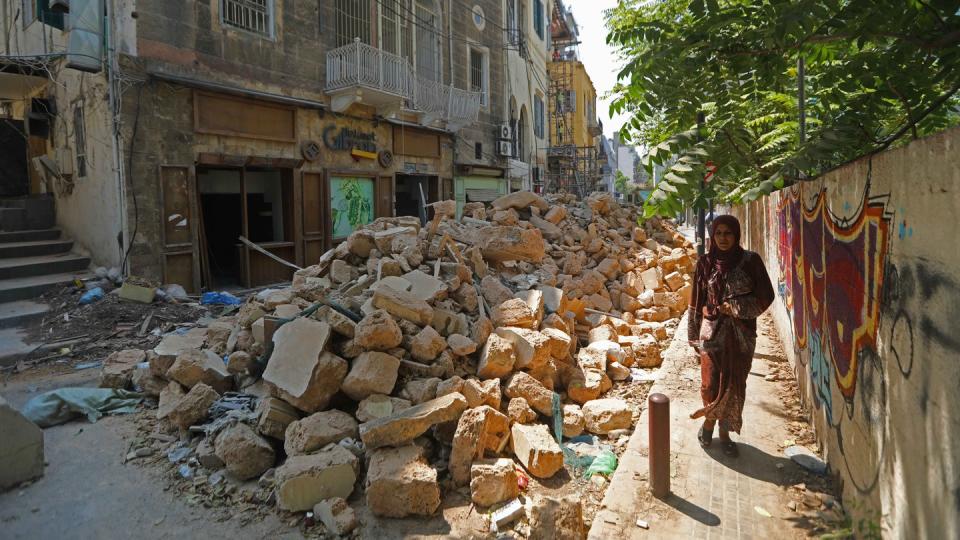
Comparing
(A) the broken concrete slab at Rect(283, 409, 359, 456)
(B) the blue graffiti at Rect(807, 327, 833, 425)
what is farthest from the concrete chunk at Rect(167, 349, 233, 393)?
(B) the blue graffiti at Rect(807, 327, 833, 425)

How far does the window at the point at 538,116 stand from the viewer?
25.3m

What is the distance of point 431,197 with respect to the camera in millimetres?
17438

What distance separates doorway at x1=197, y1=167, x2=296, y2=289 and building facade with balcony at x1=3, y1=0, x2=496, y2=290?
1.5 inches

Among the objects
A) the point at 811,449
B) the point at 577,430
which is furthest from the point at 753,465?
the point at 577,430

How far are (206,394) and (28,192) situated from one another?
12373 mm

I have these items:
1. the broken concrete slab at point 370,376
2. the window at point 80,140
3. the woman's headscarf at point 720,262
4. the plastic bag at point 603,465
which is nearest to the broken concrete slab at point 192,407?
the broken concrete slab at point 370,376

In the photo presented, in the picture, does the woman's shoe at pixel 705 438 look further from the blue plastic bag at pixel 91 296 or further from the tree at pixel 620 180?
the tree at pixel 620 180

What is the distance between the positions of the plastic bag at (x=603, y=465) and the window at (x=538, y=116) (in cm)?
2176

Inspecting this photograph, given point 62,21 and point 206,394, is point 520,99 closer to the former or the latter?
point 62,21

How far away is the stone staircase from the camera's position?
8312 millimetres

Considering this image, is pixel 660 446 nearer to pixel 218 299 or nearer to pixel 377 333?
pixel 377 333

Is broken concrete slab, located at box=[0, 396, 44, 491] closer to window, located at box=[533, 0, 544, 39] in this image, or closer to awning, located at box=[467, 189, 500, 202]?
awning, located at box=[467, 189, 500, 202]

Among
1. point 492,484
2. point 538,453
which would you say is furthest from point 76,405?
point 538,453

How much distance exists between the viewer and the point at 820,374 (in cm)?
388
